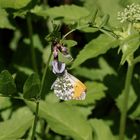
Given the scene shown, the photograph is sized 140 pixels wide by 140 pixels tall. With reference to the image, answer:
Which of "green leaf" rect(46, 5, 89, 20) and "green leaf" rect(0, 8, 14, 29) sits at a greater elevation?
"green leaf" rect(46, 5, 89, 20)

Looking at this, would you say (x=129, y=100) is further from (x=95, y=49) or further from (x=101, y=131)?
(x=95, y=49)

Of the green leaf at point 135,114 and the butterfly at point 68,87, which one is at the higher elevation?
the butterfly at point 68,87

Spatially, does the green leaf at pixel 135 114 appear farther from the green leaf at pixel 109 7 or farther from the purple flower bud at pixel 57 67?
the purple flower bud at pixel 57 67

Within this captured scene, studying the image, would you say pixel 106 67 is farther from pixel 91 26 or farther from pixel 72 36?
pixel 91 26

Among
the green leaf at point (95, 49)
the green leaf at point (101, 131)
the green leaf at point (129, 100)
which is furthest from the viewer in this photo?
the green leaf at point (129, 100)

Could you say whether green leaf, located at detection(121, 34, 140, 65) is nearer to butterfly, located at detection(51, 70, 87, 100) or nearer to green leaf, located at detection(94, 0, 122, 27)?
butterfly, located at detection(51, 70, 87, 100)

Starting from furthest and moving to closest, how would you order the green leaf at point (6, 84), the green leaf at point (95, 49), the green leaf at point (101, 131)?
the green leaf at point (101, 131) < the green leaf at point (95, 49) < the green leaf at point (6, 84)

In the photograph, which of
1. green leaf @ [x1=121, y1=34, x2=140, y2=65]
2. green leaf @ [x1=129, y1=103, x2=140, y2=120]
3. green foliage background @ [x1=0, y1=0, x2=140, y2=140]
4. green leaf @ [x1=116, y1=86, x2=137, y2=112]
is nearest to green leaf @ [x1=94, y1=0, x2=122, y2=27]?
green foliage background @ [x1=0, y1=0, x2=140, y2=140]

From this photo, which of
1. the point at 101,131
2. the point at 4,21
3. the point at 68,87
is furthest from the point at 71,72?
the point at 68,87

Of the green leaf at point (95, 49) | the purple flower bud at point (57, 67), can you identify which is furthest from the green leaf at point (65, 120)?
the purple flower bud at point (57, 67)
